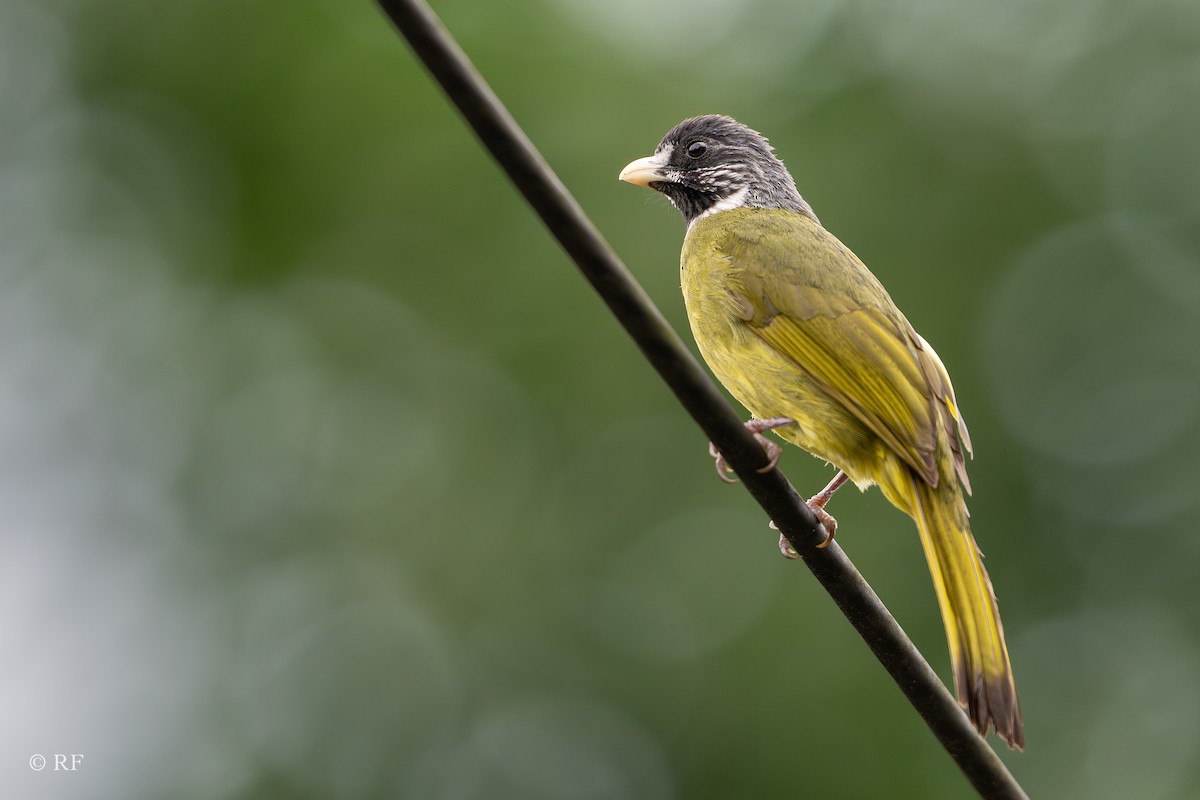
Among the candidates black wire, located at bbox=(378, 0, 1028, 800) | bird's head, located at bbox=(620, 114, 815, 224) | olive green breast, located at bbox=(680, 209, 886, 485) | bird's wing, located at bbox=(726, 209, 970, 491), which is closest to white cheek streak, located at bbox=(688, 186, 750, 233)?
bird's head, located at bbox=(620, 114, 815, 224)

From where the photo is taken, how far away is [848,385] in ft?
Answer: 12.0

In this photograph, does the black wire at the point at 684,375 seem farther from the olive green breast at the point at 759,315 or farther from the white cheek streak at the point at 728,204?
the white cheek streak at the point at 728,204

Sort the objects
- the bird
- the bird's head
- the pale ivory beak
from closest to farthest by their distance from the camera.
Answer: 1. the bird
2. the bird's head
3. the pale ivory beak

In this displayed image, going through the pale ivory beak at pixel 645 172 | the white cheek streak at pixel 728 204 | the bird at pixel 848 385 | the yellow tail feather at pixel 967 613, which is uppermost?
the pale ivory beak at pixel 645 172

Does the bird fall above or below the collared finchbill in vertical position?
below

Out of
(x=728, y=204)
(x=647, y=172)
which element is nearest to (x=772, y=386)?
(x=728, y=204)

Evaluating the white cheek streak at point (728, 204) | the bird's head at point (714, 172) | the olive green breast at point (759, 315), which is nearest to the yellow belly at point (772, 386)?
the olive green breast at point (759, 315)

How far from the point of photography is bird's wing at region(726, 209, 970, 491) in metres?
3.53

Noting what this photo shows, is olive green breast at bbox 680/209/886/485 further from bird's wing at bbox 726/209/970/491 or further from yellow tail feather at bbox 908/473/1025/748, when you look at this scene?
yellow tail feather at bbox 908/473/1025/748

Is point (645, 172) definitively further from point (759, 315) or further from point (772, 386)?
point (772, 386)

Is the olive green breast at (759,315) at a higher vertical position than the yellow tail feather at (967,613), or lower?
higher

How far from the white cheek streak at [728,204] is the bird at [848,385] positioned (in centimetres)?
39

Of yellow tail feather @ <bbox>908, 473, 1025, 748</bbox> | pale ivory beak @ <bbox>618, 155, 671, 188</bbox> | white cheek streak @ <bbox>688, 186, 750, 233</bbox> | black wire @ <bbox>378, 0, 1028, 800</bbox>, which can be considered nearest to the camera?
black wire @ <bbox>378, 0, 1028, 800</bbox>

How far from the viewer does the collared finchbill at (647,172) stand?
5305mm
